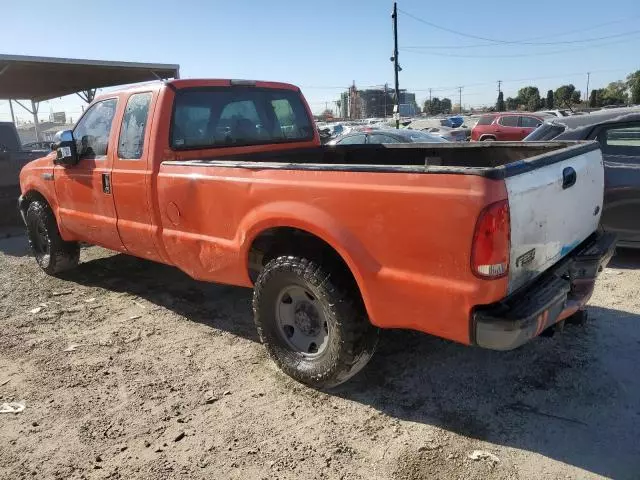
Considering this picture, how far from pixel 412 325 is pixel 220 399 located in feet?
4.57

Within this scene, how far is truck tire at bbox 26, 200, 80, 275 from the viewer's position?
5.77 m

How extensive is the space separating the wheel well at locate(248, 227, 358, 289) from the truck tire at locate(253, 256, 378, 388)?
7 centimetres

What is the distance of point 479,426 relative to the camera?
289 cm

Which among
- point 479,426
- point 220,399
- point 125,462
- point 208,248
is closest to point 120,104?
point 208,248

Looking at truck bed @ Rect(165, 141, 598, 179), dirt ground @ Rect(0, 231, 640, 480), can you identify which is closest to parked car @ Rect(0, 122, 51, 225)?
dirt ground @ Rect(0, 231, 640, 480)

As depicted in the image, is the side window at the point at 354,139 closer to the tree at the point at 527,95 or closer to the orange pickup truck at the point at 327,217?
the orange pickup truck at the point at 327,217

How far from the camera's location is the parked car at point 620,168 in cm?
540

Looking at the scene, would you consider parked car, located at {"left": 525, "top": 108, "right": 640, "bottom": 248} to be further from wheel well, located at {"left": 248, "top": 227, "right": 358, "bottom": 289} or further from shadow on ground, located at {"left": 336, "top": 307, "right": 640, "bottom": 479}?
wheel well, located at {"left": 248, "top": 227, "right": 358, "bottom": 289}

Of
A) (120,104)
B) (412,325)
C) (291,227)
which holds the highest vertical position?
(120,104)

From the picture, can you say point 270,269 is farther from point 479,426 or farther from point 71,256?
point 71,256

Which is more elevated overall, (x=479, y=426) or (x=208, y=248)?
(x=208, y=248)

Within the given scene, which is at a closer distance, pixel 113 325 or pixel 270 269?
pixel 270 269

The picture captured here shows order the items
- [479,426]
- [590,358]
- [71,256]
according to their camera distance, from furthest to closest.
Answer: [71,256]
[590,358]
[479,426]

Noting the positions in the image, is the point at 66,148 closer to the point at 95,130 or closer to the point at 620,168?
the point at 95,130
